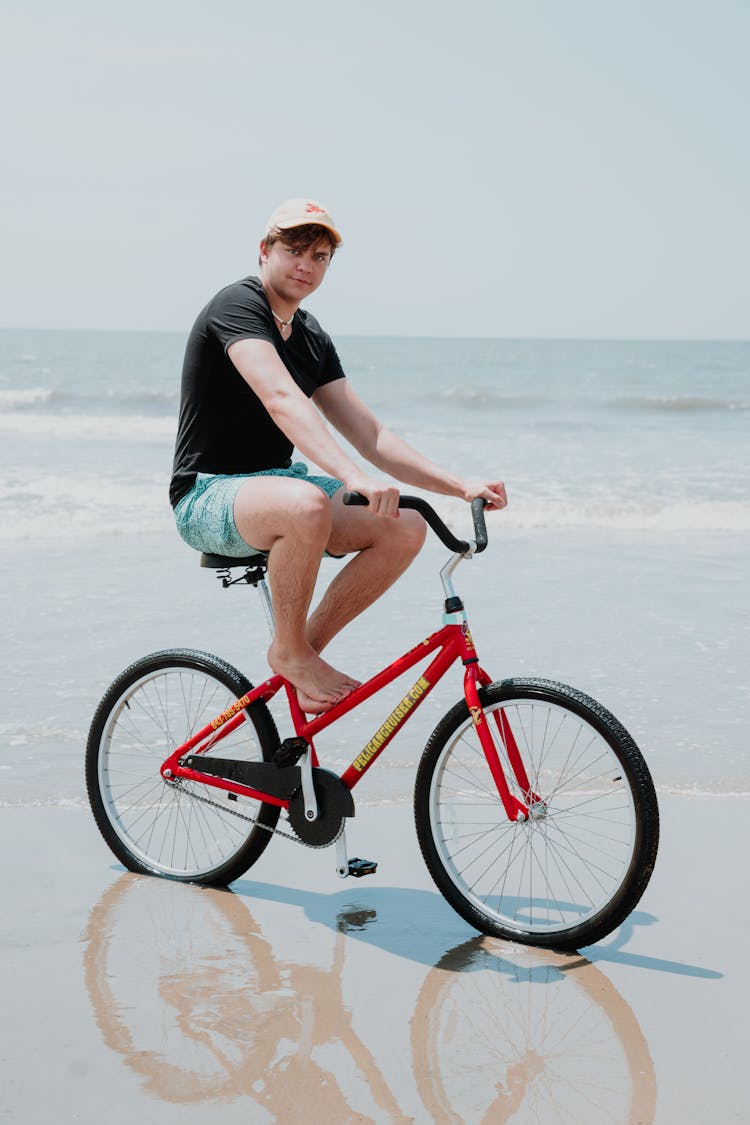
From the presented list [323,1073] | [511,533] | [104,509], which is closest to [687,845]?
[323,1073]

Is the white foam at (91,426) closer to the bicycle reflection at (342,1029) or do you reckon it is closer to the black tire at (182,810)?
the black tire at (182,810)

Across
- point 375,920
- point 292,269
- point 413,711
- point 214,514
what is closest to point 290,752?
point 413,711

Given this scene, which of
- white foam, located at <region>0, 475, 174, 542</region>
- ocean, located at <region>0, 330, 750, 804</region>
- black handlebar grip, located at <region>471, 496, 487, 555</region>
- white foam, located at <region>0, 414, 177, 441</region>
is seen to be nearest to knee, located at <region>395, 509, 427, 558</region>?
black handlebar grip, located at <region>471, 496, 487, 555</region>

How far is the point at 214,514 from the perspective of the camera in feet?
10.6

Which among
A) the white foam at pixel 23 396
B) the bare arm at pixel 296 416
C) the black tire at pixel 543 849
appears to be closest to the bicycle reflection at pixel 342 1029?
the black tire at pixel 543 849

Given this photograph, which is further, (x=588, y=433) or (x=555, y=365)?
(x=555, y=365)

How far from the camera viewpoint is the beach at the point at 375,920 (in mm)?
2430

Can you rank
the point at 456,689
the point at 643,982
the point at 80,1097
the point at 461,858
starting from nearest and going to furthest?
1. the point at 80,1097
2. the point at 643,982
3. the point at 461,858
4. the point at 456,689

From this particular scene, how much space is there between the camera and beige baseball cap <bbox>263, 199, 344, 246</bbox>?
3217 mm

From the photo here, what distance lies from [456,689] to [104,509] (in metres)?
6.34

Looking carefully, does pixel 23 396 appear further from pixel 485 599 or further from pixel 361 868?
pixel 361 868

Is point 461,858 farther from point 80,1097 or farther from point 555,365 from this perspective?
point 555,365

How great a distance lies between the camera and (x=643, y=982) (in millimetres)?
2879

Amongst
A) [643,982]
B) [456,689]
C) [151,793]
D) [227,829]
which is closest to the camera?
[643,982]
